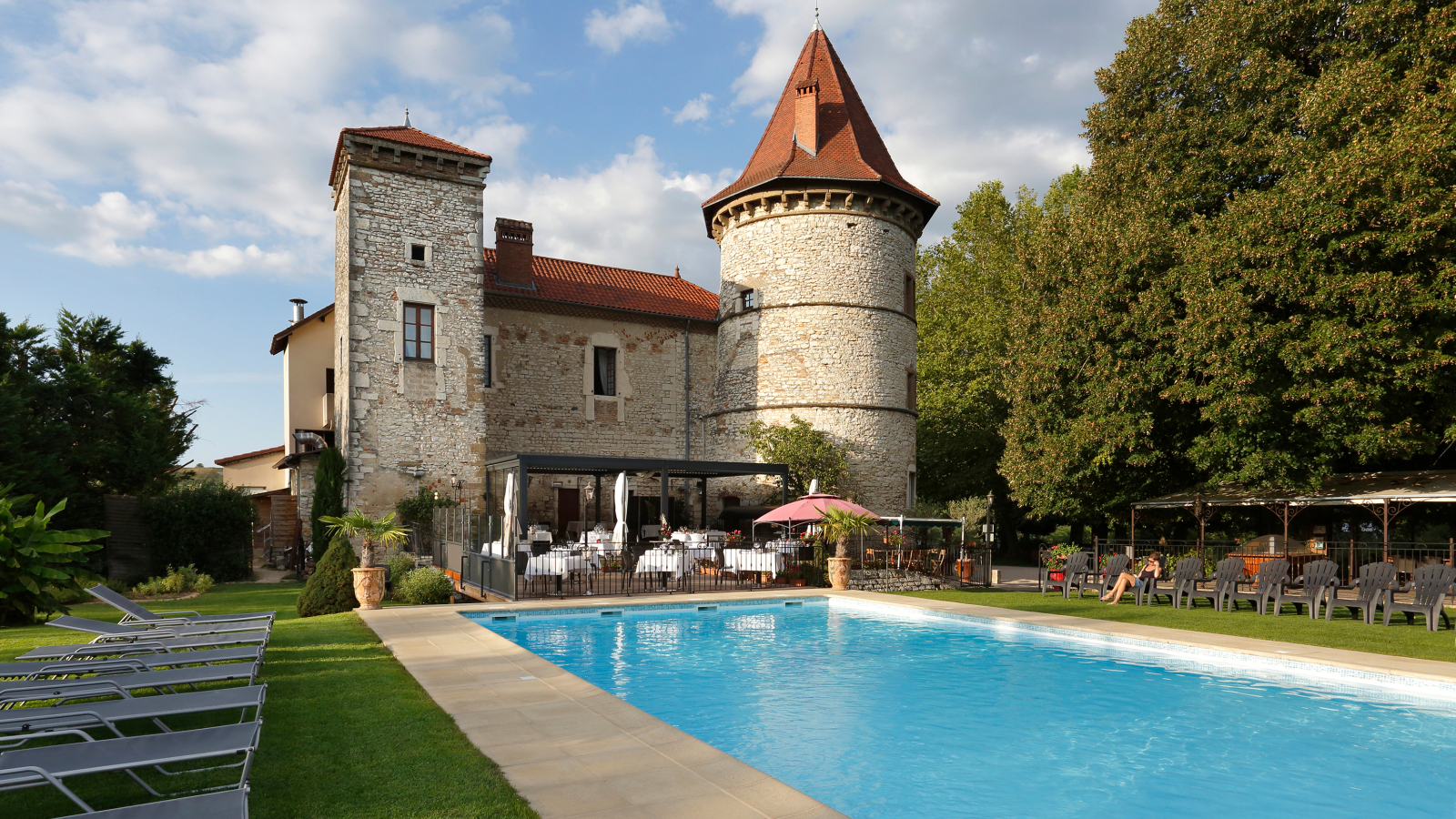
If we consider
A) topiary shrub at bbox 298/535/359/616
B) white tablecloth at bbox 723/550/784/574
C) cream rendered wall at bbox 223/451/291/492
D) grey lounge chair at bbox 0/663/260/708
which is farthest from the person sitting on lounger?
cream rendered wall at bbox 223/451/291/492

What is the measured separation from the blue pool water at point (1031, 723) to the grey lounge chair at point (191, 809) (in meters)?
3.39

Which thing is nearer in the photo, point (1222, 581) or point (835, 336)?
point (1222, 581)

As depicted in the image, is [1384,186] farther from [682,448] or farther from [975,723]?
[682,448]

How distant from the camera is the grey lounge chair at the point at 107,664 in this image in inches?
194

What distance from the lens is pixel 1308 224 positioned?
46.1 feet

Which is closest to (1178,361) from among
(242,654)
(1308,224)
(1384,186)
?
(1308,224)

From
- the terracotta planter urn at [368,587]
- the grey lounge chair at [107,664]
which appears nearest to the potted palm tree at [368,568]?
the terracotta planter urn at [368,587]

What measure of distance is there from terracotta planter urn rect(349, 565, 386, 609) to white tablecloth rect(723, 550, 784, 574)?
21.3 ft

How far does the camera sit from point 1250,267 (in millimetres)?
14844

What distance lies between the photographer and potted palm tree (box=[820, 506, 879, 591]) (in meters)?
15.4

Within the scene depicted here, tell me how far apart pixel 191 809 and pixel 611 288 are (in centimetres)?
2280

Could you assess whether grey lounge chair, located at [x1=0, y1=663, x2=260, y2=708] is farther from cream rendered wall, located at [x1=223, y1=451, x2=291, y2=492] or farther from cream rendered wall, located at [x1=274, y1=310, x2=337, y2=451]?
cream rendered wall, located at [x1=223, y1=451, x2=291, y2=492]

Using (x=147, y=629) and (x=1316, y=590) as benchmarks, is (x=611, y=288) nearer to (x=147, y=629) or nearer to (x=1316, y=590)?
(x=147, y=629)

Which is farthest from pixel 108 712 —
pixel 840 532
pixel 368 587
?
pixel 840 532
